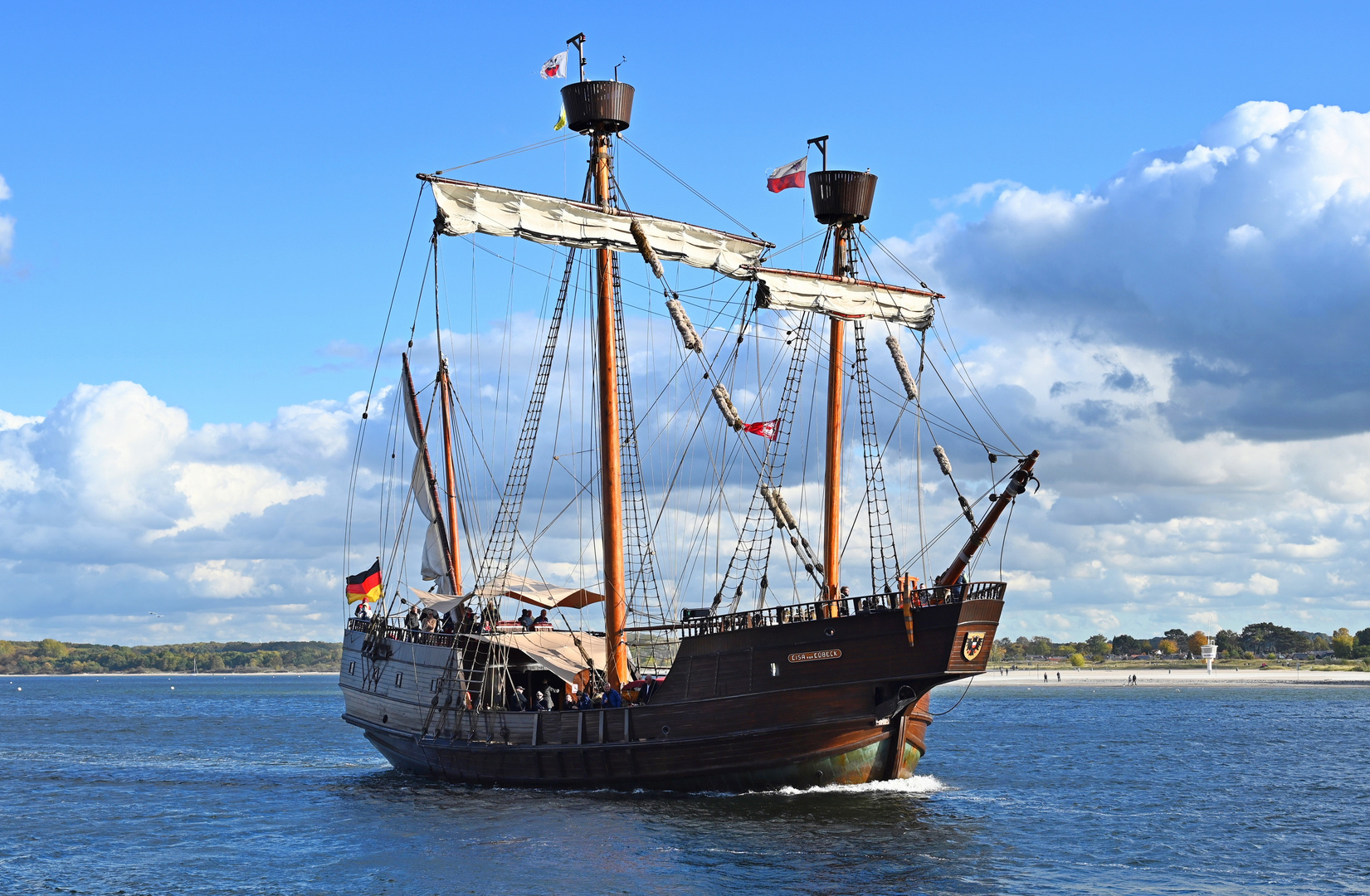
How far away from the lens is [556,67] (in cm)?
4194

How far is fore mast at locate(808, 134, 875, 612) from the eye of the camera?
1671 inches

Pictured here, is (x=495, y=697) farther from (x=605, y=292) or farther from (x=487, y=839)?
(x=605, y=292)

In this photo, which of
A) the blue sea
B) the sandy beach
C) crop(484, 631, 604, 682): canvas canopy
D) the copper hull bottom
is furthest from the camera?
the sandy beach

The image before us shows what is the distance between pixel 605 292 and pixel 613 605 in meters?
9.95

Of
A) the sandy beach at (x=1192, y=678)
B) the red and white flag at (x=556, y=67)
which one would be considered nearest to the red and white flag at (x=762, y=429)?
the red and white flag at (x=556, y=67)

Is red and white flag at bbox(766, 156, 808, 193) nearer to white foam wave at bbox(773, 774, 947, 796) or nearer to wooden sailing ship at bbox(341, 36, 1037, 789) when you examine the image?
wooden sailing ship at bbox(341, 36, 1037, 789)

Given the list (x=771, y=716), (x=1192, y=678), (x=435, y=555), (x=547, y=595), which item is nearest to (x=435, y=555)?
(x=435, y=555)

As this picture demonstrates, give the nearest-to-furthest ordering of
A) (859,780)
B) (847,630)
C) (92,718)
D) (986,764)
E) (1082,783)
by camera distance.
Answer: (847,630) < (859,780) < (1082,783) < (986,764) < (92,718)

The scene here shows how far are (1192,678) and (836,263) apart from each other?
451 feet

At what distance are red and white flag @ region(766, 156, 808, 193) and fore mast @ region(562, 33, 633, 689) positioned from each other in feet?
17.5

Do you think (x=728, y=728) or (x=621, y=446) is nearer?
(x=728, y=728)

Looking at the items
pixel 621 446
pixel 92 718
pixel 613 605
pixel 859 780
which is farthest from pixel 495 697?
pixel 92 718

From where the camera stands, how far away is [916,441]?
3525 cm

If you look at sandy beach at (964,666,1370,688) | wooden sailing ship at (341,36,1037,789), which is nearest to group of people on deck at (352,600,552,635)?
wooden sailing ship at (341,36,1037,789)
